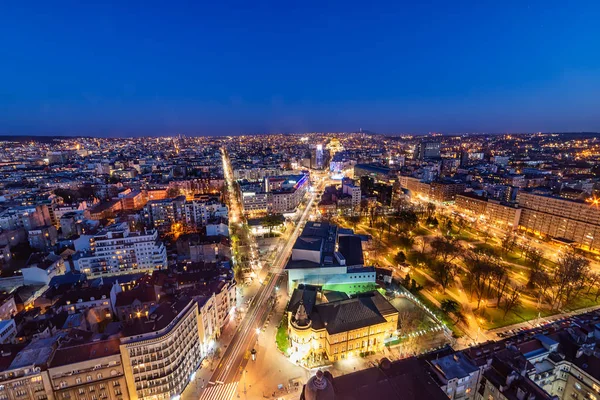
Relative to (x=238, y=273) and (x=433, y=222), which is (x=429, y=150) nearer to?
(x=433, y=222)

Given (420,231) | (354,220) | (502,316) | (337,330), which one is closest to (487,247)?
(420,231)

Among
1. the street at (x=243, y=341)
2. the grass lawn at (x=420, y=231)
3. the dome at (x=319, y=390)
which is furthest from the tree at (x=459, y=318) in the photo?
the grass lawn at (x=420, y=231)

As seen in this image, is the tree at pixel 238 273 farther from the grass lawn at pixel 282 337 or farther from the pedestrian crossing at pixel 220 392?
the pedestrian crossing at pixel 220 392

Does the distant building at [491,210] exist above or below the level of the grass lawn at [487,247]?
above

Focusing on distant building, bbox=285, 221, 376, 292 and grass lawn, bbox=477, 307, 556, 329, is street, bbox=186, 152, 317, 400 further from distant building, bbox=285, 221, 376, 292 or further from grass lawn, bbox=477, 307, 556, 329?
grass lawn, bbox=477, 307, 556, 329

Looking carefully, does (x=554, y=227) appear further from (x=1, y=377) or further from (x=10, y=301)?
(x=10, y=301)

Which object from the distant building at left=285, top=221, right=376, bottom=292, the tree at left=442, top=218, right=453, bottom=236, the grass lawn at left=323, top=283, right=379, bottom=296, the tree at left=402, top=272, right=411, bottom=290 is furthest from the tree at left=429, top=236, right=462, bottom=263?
the grass lawn at left=323, top=283, right=379, bottom=296
